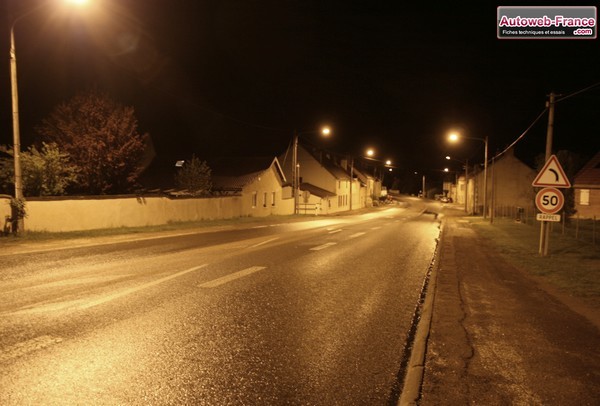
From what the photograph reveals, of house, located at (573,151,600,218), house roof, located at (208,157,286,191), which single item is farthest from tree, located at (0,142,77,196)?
house, located at (573,151,600,218)

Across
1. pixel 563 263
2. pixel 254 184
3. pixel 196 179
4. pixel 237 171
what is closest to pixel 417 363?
pixel 563 263

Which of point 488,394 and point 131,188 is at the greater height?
point 131,188

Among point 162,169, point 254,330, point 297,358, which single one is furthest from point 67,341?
point 162,169

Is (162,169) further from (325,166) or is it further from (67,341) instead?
(67,341)

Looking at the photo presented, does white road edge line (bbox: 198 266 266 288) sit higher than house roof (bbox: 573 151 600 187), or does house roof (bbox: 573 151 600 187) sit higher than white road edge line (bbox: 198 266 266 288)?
house roof (bbox: 573 151 600 187)

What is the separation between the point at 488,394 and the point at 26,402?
13.4 ft

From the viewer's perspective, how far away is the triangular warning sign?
12.7 m

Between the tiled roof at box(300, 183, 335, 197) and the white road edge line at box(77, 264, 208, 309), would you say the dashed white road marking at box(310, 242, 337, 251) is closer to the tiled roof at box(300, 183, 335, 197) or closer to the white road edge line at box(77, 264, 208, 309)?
the white road edge line at box(77, 264, 208, 309)

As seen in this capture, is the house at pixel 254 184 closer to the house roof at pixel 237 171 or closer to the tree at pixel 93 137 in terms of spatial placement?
the house roof at pixel 237 171

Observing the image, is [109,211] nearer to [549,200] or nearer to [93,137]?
[93,137]

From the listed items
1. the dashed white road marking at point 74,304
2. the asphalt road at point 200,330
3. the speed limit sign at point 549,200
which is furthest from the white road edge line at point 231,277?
the speed limit sign at point 549,200

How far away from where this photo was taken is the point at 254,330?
6.11 metres

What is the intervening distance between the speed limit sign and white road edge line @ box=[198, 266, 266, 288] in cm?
796

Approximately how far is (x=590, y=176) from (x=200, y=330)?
43.1 meters
